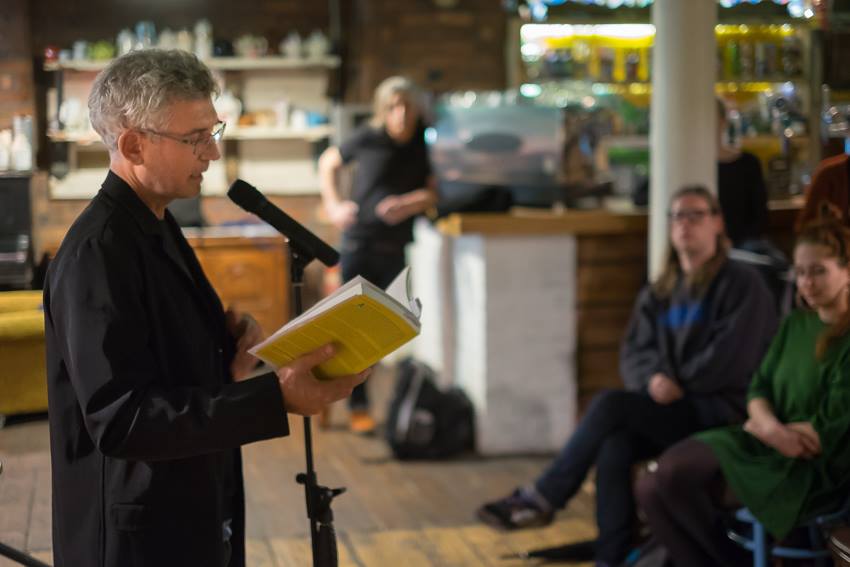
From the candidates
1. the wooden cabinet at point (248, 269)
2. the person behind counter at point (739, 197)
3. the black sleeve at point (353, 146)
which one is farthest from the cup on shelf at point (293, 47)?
the person behind counter at point (739, 197)

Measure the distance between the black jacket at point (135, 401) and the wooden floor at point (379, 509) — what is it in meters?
1.05

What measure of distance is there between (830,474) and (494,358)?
2.10 metres

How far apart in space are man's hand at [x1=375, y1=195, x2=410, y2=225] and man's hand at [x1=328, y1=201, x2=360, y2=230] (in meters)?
0.12

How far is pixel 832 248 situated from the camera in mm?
2980

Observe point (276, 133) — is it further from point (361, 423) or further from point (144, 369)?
point (144, 369)

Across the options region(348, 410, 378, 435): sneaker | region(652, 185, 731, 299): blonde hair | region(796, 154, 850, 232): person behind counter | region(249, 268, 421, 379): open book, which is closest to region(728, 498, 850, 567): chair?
region(652, 185, 731, 299): blonde hair

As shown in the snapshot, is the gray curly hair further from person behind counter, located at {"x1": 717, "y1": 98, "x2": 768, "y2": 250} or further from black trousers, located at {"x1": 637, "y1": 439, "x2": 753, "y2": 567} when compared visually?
person behind counter, located at {"x1": 717, "y1": 98, "x2": 768, "y2": 250}

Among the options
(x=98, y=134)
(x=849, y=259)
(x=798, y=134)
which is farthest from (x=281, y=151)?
(x=98, y=134)

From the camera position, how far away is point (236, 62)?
7.76 m

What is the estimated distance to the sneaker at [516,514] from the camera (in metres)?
3.89

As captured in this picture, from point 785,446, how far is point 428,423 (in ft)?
6.93

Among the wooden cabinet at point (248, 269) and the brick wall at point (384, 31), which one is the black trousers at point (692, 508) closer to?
the wooden cabinet at point (248, 269)

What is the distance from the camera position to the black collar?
1.66 m

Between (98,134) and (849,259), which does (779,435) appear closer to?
(849,259)
